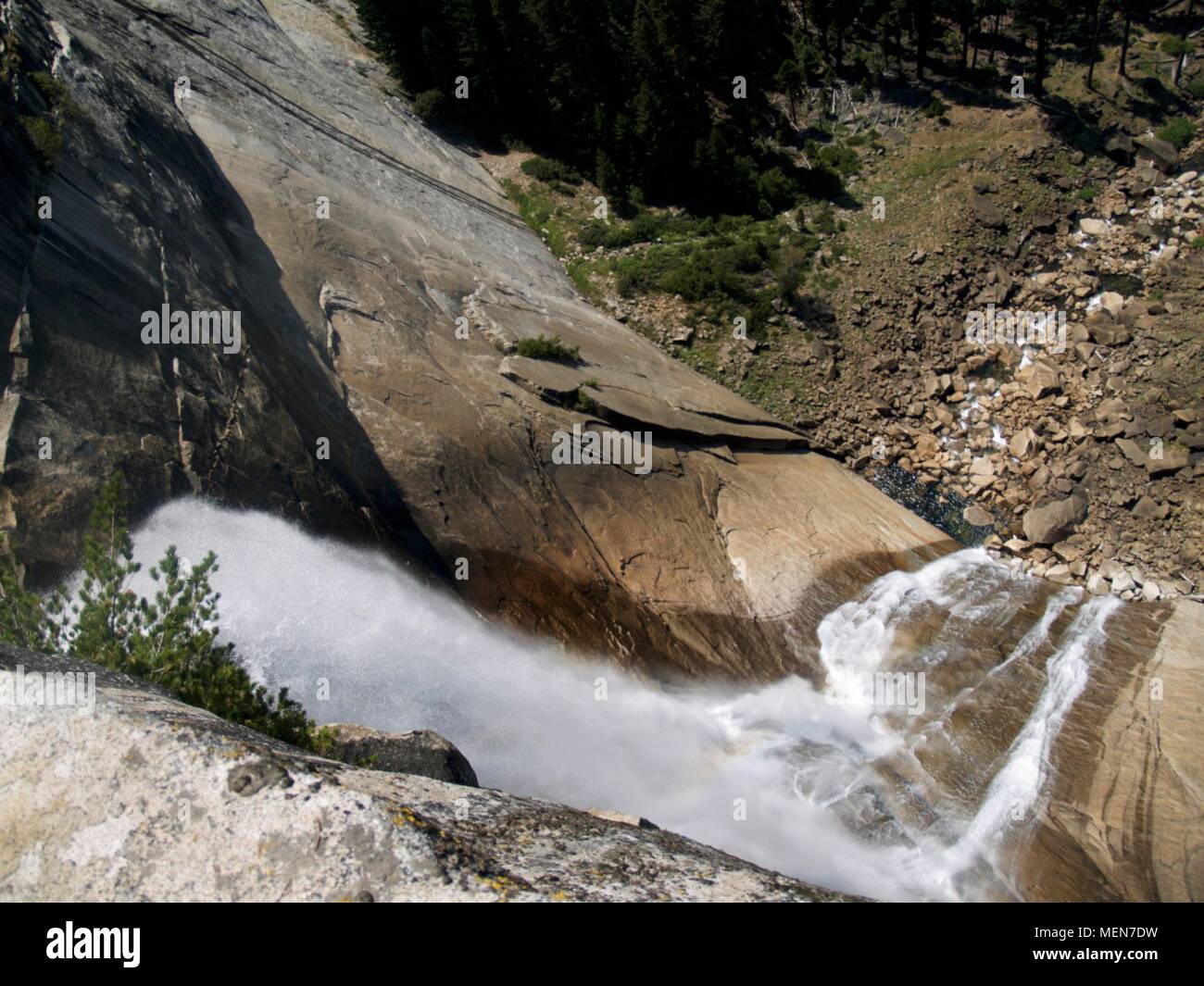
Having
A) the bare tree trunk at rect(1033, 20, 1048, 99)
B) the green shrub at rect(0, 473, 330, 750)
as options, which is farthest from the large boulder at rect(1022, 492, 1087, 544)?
the bare tree trunk at rect(1033, 20, 1048, 99)

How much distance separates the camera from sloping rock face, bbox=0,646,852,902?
4535mm

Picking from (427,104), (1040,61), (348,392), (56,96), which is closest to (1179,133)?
(1040,61)

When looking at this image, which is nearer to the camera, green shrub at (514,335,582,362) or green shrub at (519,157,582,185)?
green shrub at (514,335,582,362)

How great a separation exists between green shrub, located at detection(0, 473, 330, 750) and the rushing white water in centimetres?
278

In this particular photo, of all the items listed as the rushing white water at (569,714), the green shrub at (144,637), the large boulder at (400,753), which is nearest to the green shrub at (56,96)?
the rushing white water at (569,714)

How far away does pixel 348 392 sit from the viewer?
717 inches

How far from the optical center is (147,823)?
4.77 metres

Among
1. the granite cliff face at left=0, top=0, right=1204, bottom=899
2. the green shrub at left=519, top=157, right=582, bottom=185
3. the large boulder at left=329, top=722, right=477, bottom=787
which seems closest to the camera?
the granite cliff face at left=0, top=0, right=1204, bottom=899

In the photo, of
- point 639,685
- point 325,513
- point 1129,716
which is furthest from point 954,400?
point 325,513

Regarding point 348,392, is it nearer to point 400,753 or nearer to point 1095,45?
point 400,753

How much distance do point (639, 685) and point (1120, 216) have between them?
96.2 feet

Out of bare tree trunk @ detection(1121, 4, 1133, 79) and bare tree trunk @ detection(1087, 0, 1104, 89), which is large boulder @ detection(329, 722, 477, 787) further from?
bare tree trunk @ detection(1121, 4, 1133, 79)

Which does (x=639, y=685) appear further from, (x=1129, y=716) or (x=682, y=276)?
(x=682, y=276)

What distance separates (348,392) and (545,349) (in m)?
6.15
